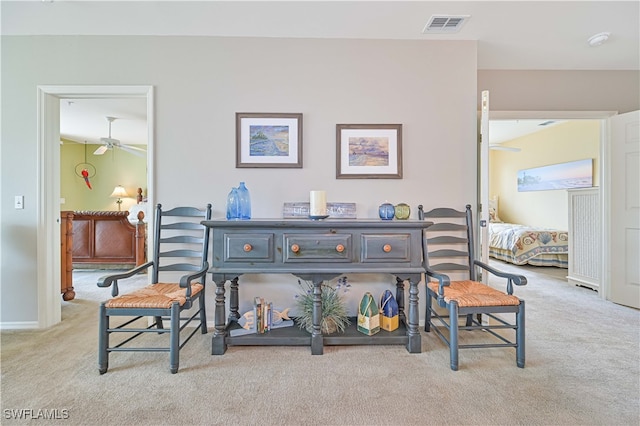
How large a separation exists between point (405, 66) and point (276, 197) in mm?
1596

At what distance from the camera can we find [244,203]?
2.29 m

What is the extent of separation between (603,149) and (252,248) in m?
3.90

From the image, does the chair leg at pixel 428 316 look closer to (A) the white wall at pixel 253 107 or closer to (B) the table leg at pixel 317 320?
(A) the white wall at pixel 253 107

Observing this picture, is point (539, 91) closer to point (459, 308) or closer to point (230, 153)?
point (459, 308)

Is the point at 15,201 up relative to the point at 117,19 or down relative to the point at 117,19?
down

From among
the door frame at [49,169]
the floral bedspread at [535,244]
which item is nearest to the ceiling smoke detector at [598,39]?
the floral bedspread at [535,244]

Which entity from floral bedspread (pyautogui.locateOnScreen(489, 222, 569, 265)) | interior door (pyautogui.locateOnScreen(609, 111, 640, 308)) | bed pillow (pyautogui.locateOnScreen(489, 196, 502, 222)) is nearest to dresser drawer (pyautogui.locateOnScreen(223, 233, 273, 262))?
interior door (pyautogui.locateOnScreen(609, 111, 640, 308))

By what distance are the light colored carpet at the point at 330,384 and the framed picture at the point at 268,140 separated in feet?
4.85

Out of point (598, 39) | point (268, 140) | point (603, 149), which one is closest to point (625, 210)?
point (603, 149)

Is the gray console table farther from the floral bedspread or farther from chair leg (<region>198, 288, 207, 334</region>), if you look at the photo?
the floral bedspread

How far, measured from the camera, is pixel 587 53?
280 cm

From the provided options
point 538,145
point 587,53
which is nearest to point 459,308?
point 587,53

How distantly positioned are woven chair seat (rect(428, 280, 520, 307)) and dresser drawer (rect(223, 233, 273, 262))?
4.06ft

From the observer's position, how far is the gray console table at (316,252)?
6.62 feet
